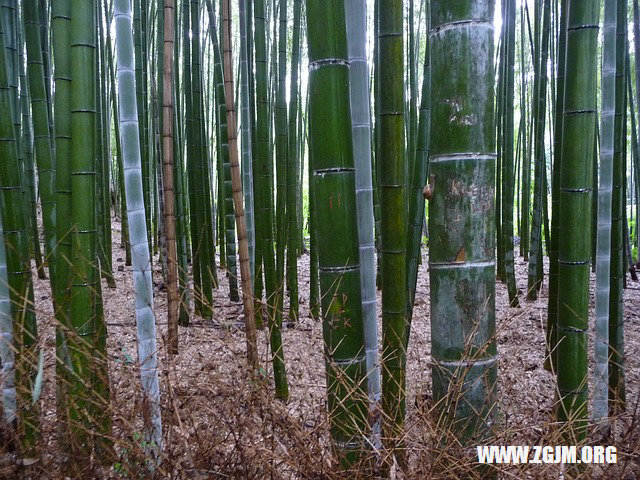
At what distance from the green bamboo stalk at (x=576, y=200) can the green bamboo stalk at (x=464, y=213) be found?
50cm

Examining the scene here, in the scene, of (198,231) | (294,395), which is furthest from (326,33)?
(198,231)

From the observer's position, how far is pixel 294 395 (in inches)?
111

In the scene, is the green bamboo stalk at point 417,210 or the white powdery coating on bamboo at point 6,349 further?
the green bamboo stalk at point 417,210

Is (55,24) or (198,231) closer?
(55,24)

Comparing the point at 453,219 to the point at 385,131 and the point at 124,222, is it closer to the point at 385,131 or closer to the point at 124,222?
the point at 385,131

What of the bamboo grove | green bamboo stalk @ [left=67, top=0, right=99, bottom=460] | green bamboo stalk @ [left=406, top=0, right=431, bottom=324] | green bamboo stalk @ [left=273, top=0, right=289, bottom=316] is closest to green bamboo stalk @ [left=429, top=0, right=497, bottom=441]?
the bamboo grove

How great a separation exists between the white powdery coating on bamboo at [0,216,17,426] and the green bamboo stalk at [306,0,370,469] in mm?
961

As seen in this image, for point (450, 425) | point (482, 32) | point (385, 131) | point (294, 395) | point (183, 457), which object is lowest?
point (294, 395)

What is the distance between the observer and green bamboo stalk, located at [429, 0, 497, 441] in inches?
41.3

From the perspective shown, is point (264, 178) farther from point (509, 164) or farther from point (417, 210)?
point (509, 164)

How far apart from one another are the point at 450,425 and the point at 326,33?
93 centimetres

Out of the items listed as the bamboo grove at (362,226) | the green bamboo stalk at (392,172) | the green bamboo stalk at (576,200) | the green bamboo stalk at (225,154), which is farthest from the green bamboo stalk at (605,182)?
A: the green bamboo stalk at (225,154)

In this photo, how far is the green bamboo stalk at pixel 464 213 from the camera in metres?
1.05

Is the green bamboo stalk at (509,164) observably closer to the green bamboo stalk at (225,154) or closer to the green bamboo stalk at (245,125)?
the green bamboo stalk at (245,125)
